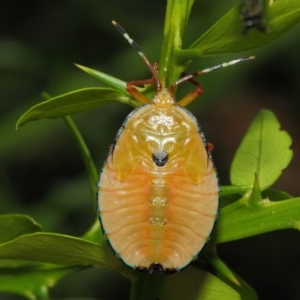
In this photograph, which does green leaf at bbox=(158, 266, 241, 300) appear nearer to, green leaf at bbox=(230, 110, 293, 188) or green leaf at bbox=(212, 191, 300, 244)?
green leaf at bbox=(212, 191, 300, 244)

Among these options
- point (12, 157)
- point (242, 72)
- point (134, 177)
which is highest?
point (242, 72)

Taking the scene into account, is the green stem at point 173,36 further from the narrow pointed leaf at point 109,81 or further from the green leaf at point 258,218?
the green leaf at point 258,218

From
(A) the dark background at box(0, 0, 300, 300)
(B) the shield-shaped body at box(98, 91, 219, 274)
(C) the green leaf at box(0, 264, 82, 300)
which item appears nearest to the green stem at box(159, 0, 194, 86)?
(B) the shield-shaped body at box(98, 91, 219, 274)

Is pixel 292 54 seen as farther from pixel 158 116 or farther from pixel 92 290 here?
pixel 158 116

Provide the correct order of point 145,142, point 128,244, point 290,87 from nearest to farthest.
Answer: point 128,244 < point 145,142 < point 290,87

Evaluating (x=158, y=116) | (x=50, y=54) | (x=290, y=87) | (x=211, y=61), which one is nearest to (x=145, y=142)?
(x=158, y=116)
